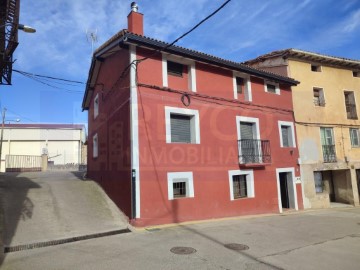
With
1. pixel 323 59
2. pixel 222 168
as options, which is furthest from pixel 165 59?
pixel 323 59

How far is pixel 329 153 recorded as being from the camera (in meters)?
17.4

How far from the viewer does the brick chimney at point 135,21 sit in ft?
38.4

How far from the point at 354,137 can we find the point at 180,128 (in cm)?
1333

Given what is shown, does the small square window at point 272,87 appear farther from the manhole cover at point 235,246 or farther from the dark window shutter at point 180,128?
the manhole cover at point 235,246

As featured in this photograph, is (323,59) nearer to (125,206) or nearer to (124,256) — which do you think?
(125,206)

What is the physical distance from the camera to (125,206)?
1041 cm

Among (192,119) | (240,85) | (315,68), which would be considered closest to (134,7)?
Answer: (192,119)

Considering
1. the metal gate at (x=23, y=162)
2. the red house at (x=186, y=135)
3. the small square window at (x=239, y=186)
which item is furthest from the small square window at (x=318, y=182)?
the metal gate at (x=23, y=162)

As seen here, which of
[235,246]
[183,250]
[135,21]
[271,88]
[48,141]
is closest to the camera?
[183,250]

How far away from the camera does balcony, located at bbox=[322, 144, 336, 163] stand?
1720 centimetres

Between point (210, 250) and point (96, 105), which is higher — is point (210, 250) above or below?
below

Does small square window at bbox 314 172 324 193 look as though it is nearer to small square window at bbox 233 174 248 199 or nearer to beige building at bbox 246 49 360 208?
beige building at bbox 246 49 360 208

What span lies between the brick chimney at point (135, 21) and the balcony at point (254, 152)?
641 cm

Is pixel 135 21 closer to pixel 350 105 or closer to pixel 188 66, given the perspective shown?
pixel 188 66
